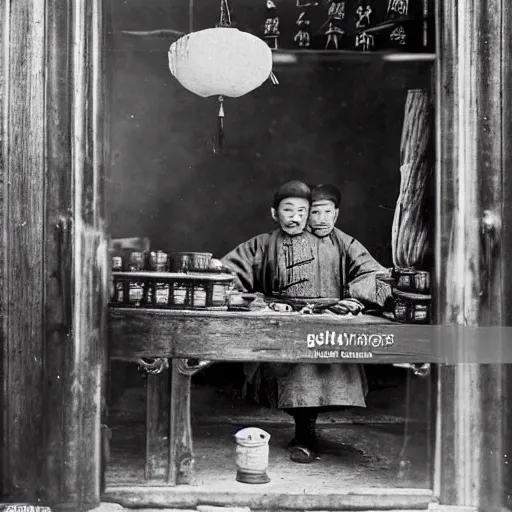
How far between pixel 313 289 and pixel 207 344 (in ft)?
2.26

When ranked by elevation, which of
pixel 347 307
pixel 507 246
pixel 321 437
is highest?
pixel 507 246

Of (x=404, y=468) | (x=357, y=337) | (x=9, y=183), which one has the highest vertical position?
(x=9, y=183)

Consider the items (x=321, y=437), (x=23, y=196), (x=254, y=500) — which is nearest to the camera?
(x=23, y=196)

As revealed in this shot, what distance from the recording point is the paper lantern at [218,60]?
4.10 m

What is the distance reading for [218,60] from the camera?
411cm

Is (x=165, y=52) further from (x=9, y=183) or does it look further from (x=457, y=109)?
(x=457, y=109)

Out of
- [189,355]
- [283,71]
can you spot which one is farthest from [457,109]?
[189,355]

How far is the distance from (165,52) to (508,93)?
6.41 feet

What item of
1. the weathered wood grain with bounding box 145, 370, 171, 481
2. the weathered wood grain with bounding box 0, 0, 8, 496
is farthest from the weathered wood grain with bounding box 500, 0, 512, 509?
the weathered wood grain with bounding box 0, 0, 8, 496

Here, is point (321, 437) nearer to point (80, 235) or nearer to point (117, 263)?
point (117, 263)

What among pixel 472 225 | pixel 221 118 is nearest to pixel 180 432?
pixel 221 118

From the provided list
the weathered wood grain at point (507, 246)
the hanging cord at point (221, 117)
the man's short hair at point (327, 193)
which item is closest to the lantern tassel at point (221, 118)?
the hanging cord at point (221, 117)

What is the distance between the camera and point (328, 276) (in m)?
4.20

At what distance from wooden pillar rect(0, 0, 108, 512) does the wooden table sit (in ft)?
1.24
